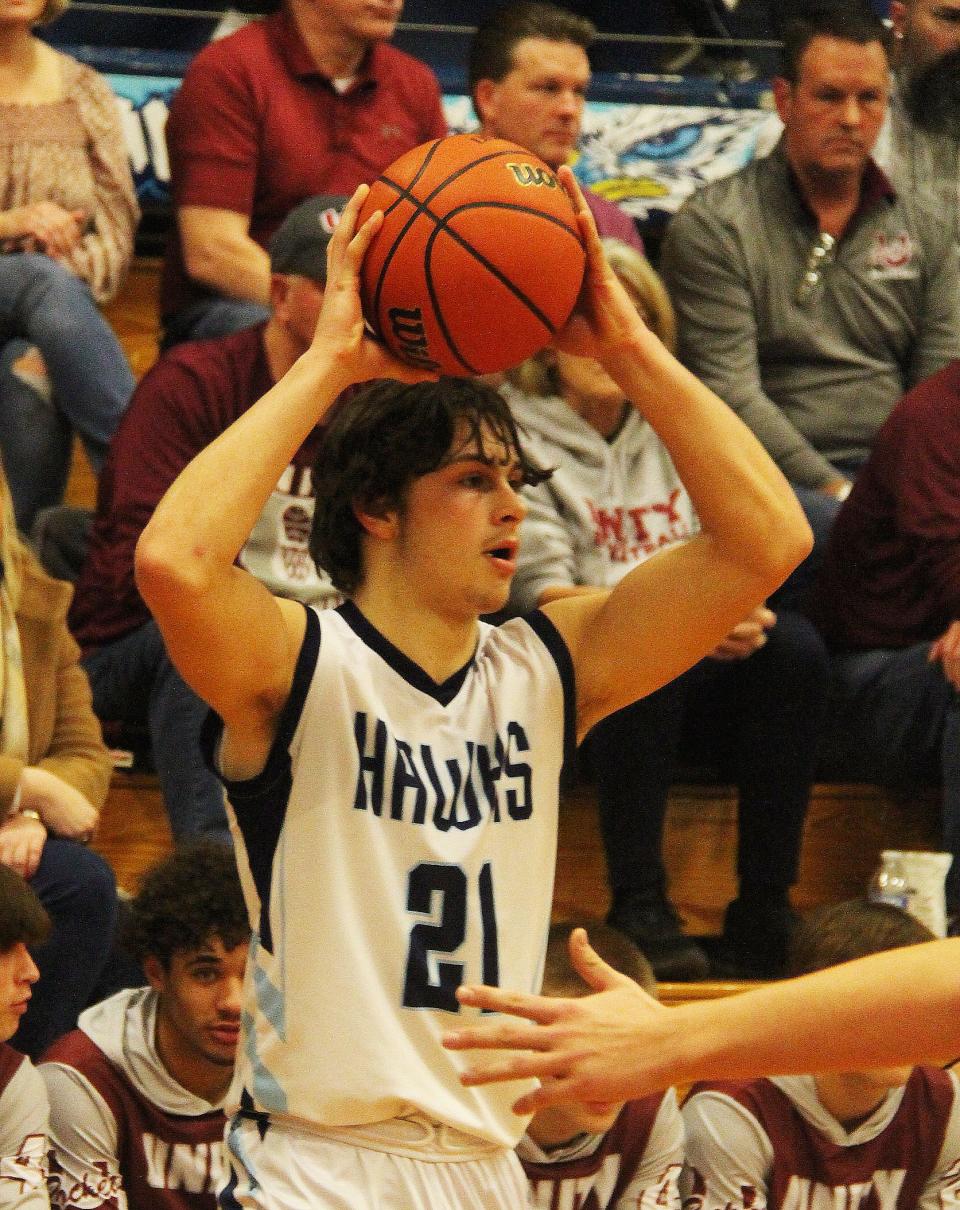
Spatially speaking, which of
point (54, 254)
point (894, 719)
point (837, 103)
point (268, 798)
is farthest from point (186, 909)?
point (837, 103)

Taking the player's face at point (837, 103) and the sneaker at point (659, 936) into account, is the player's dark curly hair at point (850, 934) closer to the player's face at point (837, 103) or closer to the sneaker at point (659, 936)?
the sneaker at point (659, 936)

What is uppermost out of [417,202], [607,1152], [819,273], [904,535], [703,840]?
[417,202]

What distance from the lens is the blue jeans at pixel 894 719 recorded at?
4.73 meters

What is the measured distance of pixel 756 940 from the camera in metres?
4.50

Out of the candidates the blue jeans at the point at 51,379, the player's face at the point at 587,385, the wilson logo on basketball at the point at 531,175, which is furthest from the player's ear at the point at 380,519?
the blue jeans at the point at 51,379

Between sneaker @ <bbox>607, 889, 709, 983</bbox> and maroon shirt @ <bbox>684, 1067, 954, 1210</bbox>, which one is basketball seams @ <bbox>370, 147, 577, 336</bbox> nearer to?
maroon shirt @ <bbox>684, 1067, 954, 1210</bbox>

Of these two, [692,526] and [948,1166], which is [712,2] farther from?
[948,1166]

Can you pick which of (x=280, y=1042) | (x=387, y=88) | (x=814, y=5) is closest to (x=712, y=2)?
(x=814, y=5)

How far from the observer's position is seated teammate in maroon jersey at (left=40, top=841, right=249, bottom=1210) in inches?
137

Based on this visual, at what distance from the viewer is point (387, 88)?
581 cm

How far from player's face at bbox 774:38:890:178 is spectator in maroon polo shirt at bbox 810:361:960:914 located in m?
0.84

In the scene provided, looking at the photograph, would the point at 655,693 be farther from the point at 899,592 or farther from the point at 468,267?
the point at 468,267

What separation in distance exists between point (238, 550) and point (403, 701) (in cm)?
35

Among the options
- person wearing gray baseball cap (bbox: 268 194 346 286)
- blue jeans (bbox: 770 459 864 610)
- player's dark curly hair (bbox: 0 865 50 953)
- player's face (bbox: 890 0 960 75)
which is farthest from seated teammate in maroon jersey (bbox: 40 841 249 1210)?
player's face (bbox: 890 0 960 75)
